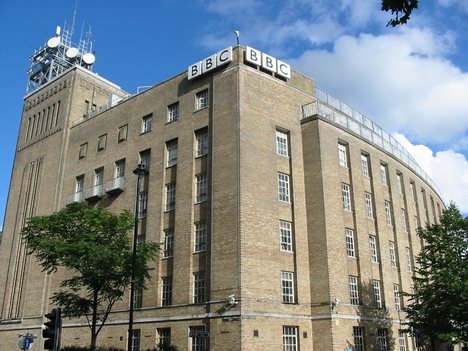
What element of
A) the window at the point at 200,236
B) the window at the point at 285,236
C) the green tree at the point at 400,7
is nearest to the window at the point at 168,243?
the window at the point at 200,236

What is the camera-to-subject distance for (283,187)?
31234mm

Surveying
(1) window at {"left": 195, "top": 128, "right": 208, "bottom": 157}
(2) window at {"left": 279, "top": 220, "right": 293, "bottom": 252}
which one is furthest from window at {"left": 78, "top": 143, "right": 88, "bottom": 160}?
(2) window at {"left": 279, "top": 220, "right": 293, "bottom": 252}

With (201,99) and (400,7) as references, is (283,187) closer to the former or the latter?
(201,99)

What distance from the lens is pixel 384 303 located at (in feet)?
110

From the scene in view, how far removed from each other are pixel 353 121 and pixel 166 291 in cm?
1862

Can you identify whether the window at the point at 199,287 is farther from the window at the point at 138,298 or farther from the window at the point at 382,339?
the window at the point at 382,339

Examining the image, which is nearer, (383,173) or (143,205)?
(143,205)

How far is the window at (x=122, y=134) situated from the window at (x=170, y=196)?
24.0 feet

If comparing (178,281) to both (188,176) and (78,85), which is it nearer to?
(188,176)

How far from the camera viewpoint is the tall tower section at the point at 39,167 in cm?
4178

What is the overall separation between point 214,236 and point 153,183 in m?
8.18

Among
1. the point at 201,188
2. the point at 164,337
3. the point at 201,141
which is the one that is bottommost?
the point at 164,337

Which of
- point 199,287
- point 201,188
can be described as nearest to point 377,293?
point 199,287

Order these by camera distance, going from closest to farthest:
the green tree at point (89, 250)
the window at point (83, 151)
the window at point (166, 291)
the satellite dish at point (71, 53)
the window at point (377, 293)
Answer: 1. the green tree at point (89, 250)
2. the window at point (166, 291)
3. the window at point (377, 293)
4. the window at point (83, 151)
5. the satellite dish at point (71, 53)
